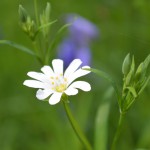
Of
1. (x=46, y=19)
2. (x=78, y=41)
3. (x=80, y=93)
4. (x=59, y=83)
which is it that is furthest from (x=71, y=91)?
(x=78, y=41)

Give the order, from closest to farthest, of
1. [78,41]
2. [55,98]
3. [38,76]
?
[55,98]
[38,76]
[78,41]

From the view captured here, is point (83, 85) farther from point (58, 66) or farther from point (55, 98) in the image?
point (58, 66)

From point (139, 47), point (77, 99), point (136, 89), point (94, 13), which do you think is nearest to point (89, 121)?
point (77, 99)

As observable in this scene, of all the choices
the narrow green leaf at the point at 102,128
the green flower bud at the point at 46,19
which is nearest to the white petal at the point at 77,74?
the green flower bud at the point at 46,19

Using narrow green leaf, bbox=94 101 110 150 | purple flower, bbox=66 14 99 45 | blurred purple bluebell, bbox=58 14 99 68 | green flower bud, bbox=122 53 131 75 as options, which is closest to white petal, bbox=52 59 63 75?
green flower bud, bbox=122 53 131 75

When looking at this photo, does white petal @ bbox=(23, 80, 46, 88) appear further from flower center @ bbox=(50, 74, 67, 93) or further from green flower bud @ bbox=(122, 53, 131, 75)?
green flower bud @ bbox=(122, 53, 131, 75)

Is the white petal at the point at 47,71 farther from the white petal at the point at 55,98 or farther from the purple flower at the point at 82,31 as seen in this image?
the purple flower at the point at 82,31
